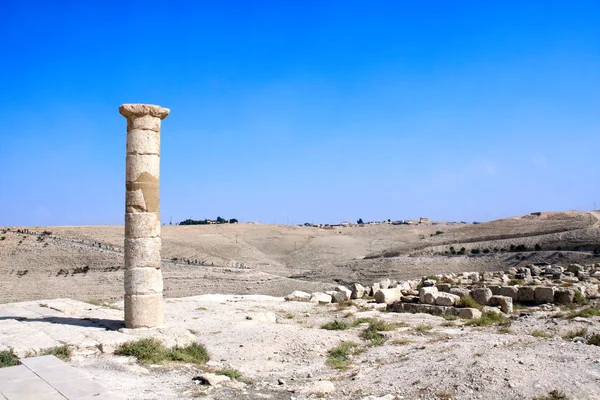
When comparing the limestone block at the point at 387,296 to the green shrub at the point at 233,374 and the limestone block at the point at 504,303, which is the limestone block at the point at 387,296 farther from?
the green shrub at the point at 233,374

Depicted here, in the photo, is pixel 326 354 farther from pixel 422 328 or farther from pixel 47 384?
pixel 47 384

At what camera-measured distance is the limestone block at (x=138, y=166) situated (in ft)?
37.4

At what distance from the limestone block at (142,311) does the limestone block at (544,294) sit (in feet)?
34.1

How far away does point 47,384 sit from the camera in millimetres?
6594

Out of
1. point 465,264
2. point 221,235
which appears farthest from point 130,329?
point 221,235

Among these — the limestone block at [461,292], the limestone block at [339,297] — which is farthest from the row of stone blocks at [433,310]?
the limestone block at [339,297]

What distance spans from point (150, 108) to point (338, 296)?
29.8 ft

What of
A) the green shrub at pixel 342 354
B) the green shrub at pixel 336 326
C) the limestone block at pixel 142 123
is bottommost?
the green shrub at pixel 342 354

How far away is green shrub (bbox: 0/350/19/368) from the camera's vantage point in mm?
7895

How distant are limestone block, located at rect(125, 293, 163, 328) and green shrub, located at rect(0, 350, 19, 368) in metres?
2.83

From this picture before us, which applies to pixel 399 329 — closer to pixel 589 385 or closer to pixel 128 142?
pixel 589 385

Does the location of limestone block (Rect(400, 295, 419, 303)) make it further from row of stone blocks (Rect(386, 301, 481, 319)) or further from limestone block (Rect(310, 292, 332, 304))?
limestone block (Rect(310, 292, 332, 304))

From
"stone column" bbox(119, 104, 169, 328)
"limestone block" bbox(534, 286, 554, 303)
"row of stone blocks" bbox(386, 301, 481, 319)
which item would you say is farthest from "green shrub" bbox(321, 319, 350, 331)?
"limestone block" bbox(534, 286, 554, 303)

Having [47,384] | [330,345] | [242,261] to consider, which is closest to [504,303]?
[330,345]
